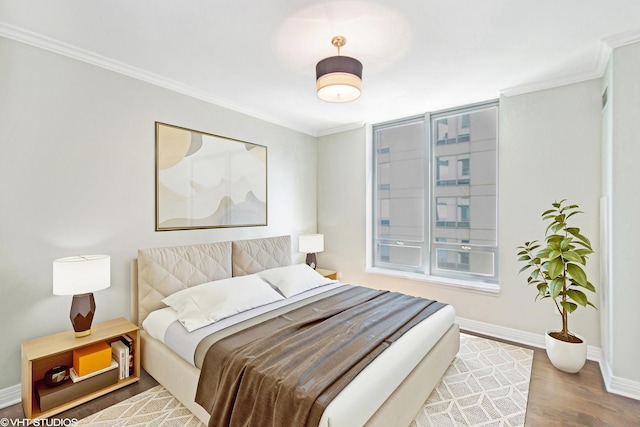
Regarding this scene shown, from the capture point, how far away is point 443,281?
3721mm

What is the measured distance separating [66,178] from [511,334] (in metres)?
4.56

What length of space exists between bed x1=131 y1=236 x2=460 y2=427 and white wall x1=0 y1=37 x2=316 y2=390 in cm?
23

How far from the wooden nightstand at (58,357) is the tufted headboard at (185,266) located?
266mm

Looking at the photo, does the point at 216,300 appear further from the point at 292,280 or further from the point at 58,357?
the point at 58,357

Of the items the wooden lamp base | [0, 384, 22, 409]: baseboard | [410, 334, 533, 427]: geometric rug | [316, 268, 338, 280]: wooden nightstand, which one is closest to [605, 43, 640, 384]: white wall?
[410, 334, 533, 427]: geometric rug

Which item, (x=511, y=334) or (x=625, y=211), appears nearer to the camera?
(x=625, y=211)

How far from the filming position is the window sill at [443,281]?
3.43 m

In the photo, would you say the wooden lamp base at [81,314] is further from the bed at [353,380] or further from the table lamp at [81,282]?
the bed at [353,380]

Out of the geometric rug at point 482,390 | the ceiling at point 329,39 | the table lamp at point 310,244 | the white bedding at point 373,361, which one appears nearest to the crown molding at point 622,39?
the ceiling at point 329,39

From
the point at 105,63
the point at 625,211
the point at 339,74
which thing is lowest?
the point at 625,211

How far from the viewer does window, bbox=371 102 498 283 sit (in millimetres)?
3613

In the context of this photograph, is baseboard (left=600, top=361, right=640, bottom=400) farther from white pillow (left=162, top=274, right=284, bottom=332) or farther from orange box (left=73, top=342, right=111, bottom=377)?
orange box (left=73, top=342, right=111, bottom=377)

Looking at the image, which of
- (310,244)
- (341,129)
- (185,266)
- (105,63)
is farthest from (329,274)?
(105,63)

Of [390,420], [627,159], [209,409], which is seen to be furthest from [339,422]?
[627,159]
